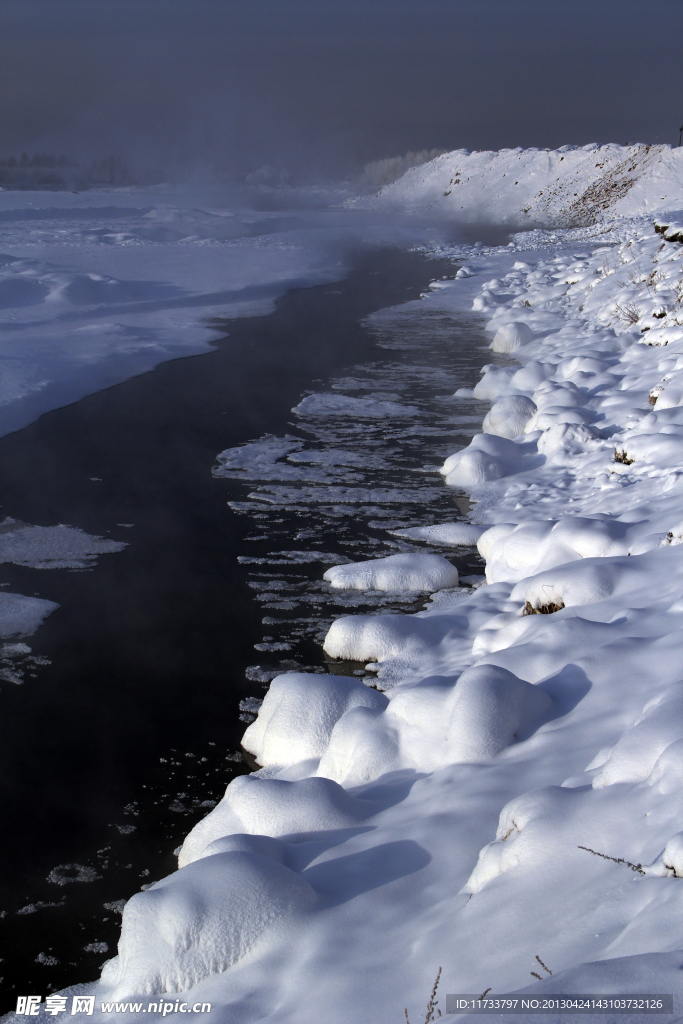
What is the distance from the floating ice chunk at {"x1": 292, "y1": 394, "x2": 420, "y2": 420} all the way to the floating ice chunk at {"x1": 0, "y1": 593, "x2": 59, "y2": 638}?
400 centimetres

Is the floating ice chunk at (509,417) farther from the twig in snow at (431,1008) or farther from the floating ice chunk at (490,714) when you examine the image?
the twig in snow at (431,1008)

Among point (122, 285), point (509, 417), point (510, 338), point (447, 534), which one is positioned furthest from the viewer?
point (122, 285)

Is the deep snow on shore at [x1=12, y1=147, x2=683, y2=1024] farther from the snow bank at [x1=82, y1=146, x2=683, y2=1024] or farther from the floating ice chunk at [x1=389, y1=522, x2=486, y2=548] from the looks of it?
the floating ice chunk at [x1=389, y1=522, x2=486, y2=548]

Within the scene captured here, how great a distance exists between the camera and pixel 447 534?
5.20 m

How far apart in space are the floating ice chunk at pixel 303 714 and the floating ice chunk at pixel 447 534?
6.55 feet

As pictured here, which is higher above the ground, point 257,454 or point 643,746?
point 257,454

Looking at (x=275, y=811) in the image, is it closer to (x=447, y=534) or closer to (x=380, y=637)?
(x=380, y=637)

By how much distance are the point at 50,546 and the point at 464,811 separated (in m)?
3.55

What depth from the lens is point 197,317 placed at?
1288cm

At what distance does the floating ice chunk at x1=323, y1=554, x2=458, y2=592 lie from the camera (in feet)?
14.9

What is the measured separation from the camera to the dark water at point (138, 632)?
9.19 feet

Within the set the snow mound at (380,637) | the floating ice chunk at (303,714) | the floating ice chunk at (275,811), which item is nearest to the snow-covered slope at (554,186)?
the snow mound at (380,637)

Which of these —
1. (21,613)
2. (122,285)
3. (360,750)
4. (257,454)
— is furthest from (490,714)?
(122,285)

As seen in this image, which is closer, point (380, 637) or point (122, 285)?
point (380, 637)
